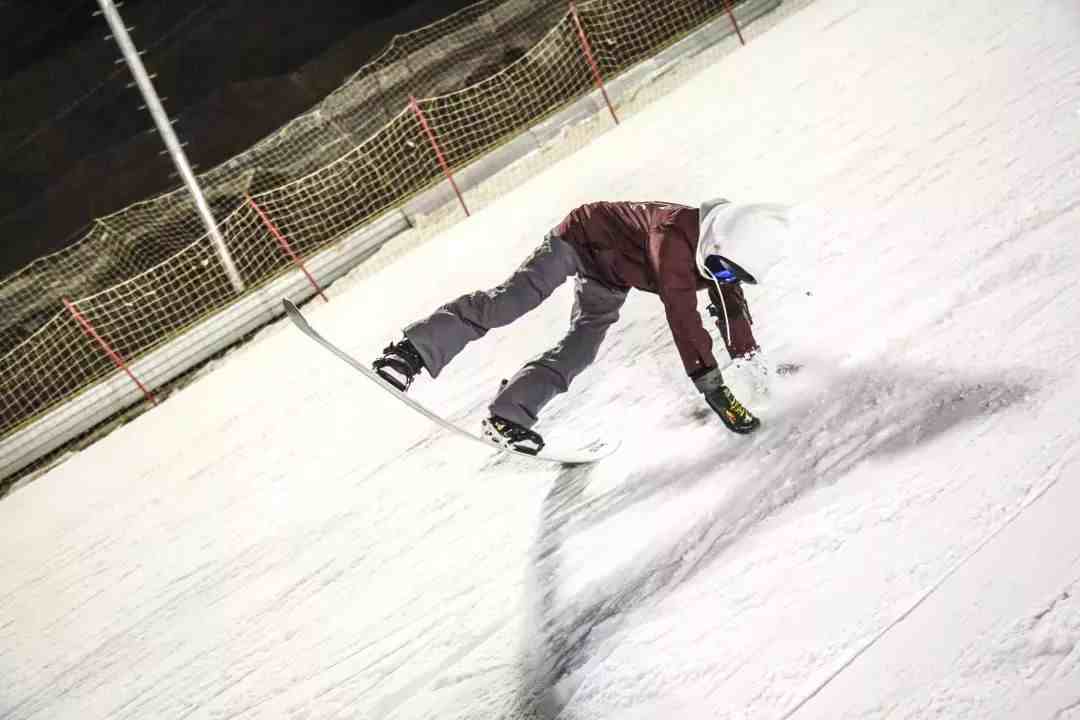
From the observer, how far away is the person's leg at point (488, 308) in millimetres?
2994

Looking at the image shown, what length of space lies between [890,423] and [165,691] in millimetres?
3100

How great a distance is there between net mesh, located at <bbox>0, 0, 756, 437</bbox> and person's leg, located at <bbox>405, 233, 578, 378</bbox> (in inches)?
187

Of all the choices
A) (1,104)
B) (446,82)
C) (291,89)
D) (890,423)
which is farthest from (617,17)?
(1,104)

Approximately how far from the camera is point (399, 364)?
9.61ft

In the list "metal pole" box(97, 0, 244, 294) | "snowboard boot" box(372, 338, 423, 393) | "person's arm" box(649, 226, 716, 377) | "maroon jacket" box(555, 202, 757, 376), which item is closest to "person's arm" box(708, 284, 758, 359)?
"maroon jacket" box(555, 202, 757, 376)

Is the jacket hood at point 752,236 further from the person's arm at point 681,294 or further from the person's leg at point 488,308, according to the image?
the person's leg at point 488,308

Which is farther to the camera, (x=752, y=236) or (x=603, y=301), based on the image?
(x=603, y=301)

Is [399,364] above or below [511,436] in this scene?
above

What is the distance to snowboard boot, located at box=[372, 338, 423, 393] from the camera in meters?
2.90

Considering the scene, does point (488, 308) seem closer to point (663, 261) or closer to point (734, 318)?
point (663, 261)

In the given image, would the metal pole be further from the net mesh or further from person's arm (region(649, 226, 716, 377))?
person's arm (region(649, 226, 716, 377))

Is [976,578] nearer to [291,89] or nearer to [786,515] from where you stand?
[786,515]

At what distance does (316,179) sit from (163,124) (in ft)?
6.04

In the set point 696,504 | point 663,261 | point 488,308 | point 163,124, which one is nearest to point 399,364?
point 488,308
